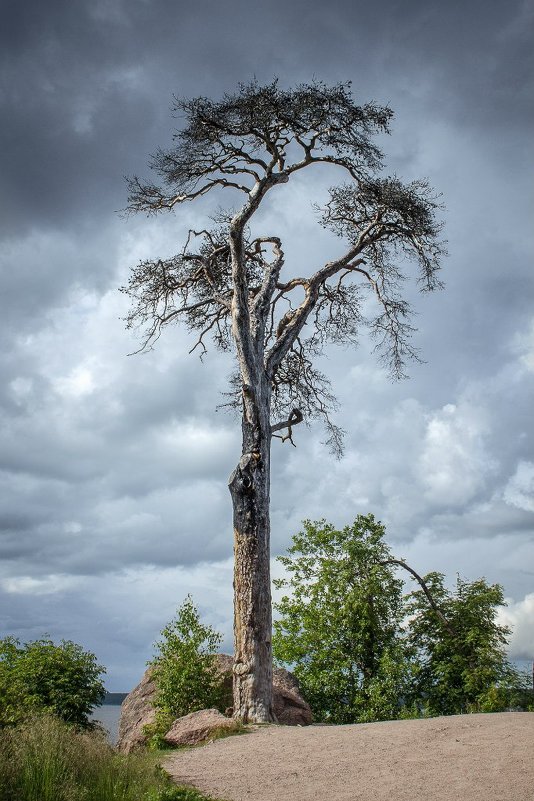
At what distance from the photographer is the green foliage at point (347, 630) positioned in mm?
15953

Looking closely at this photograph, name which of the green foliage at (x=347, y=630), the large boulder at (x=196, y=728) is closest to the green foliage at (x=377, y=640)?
the green foliage at (x=347, y=630)

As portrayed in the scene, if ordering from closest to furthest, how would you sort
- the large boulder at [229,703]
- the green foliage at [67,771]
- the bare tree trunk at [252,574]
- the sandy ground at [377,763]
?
the green foliage at [67,771], the sandy ground at [377,763], the bare tree trunk at [252,574], the large boulder at [229,703]

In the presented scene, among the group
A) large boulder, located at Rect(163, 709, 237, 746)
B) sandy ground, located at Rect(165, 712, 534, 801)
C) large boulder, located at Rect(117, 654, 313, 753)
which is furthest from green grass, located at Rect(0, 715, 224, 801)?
large boulder, located at Rect(117, 654, 313, 753)

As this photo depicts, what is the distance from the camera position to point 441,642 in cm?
1683

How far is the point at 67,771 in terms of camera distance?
718cm

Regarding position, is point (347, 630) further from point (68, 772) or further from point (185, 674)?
point (68, 772)

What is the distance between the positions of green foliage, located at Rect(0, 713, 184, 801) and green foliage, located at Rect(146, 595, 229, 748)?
5.50 meters

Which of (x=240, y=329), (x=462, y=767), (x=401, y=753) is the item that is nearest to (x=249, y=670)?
(x=401, y=753)

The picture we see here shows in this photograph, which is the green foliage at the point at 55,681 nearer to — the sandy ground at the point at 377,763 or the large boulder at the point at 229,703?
the large boulder at the point at 229,703

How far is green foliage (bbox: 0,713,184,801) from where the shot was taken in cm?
674

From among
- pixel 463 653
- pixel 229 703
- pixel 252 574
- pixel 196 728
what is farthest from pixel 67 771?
pixel 463 653

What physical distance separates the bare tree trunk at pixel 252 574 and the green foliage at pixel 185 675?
1.17 metres

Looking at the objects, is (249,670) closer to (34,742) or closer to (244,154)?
(34,742)

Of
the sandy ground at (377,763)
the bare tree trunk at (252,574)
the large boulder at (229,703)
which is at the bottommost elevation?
the sandy ground at (377,763)
